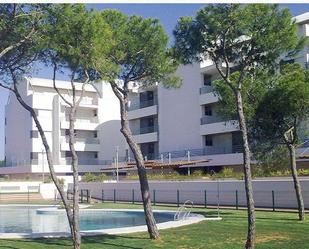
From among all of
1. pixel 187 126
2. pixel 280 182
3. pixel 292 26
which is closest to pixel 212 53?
pixel 292 26

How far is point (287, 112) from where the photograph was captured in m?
18.3

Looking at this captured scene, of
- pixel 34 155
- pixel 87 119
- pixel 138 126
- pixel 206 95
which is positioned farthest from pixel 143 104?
pixel 34 155

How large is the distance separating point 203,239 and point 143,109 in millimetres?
43090

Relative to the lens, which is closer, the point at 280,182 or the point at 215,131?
the point at 280,182

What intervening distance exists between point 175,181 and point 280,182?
9.66 metres

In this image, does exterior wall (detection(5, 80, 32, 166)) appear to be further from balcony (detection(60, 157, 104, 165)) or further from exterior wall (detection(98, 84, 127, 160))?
exterior wall (detection(98, 84, 127, 160))

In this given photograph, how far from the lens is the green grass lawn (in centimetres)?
1351

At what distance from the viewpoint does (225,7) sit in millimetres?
12789

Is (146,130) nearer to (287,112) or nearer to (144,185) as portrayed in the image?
(287,112)

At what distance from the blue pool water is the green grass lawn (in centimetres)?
621

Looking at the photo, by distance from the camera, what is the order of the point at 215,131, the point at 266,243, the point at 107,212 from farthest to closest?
1. the point at 215,131
2. the point at 107,212
3. the point at 266,243

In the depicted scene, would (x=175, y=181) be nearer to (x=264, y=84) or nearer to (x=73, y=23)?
(x=264, y=84)

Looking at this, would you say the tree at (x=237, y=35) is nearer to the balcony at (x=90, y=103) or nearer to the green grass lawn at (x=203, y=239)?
the green grass lawn at (x=203, y=239)

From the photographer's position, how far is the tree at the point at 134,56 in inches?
600
